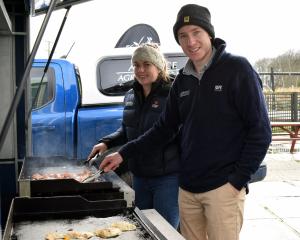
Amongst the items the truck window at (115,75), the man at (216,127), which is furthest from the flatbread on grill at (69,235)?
the truck window at (115,75)

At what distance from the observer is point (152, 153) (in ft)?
11.0

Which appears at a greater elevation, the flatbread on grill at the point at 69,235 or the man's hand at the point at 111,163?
the man's hand at the point at 111,163

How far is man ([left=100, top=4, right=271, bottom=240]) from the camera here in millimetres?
2557

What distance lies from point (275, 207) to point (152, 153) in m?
4.53

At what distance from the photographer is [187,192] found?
2.93 metres

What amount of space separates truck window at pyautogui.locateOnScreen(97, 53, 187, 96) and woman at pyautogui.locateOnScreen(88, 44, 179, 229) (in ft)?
7.91

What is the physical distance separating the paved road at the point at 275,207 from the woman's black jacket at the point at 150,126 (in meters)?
2.76

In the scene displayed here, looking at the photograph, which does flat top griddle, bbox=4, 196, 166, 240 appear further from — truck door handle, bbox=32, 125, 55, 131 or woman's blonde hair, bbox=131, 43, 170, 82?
truck door handle, bbox=32, 125, 55, 131

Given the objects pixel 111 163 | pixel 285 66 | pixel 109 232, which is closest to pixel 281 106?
pixel 285 66

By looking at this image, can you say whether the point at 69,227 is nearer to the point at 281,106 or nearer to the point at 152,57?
the point at 152,57

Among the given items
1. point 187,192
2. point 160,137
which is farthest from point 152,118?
point 187,192

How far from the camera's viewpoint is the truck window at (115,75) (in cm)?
593

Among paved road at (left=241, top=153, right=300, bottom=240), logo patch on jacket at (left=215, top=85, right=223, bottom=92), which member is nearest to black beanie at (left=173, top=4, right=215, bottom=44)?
logo patch on jacket at (left=215, top=85, right=223, bottom=92)

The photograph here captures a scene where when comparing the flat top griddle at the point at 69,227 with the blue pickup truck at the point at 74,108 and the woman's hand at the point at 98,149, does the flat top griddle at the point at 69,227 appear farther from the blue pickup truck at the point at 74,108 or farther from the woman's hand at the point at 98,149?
the blue pickup truck at the point at 74,108
